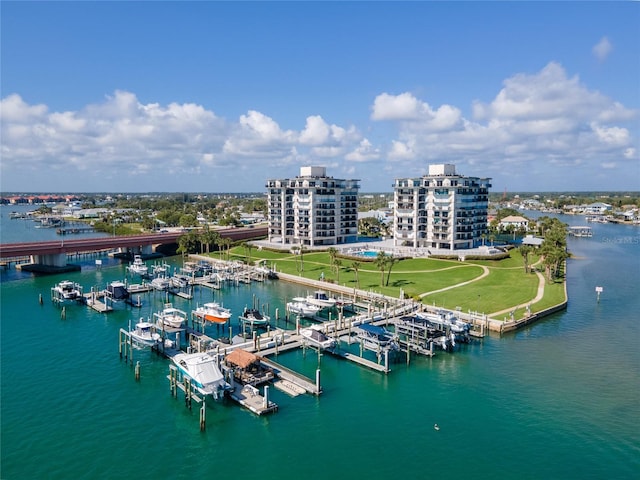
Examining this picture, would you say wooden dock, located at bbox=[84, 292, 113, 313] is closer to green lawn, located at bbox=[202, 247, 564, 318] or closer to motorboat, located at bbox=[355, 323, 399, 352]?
green lawn, located at bbox=[202, 247, 564, 318]

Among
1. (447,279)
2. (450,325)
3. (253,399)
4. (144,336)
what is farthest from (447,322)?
(144,336)

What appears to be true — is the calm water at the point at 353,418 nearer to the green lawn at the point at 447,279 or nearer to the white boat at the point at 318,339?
the white boat at the point at 318,339

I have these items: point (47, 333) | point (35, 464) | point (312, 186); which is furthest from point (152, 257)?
point (35, 464)

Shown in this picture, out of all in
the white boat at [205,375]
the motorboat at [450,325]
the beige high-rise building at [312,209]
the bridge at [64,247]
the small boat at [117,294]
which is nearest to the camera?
the white boat at [205,375]

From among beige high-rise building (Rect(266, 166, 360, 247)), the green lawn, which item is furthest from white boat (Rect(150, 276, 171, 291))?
beige high-rise building (Rect(266, 166, 360, 247))


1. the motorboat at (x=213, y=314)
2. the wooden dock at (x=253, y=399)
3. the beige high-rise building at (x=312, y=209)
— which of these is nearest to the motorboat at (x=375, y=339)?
the wooden dock at (x=253, y=399)

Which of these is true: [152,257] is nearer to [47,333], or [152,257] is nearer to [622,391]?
[47,333]

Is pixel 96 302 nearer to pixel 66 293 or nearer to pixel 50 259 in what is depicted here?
pixel 66 293
